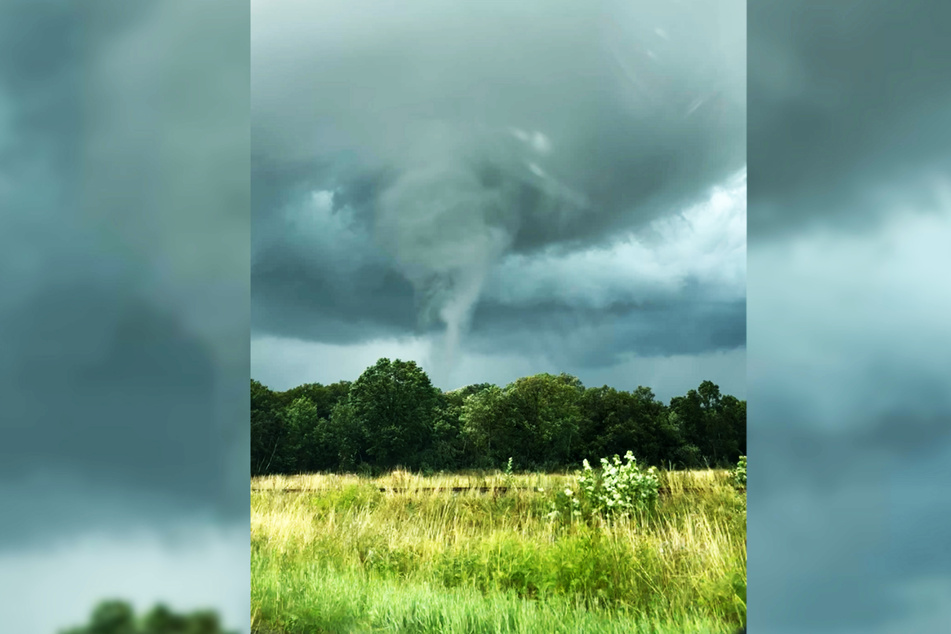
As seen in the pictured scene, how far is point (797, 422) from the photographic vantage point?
92 centimetres

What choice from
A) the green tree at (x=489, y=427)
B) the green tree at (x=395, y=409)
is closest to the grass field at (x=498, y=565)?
the green tree at (x=395, y=409)

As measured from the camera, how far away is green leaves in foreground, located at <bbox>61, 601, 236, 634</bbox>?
2.81ft

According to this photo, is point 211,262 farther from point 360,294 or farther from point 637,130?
point 360,294

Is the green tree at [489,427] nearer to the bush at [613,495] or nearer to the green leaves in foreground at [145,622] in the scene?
the bush at [613,495]

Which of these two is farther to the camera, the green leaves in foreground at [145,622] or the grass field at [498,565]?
the grass field at [498,565]

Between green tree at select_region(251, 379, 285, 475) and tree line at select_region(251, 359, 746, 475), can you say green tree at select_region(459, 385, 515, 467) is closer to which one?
tree line at select_region(251, 359, 746, 475)

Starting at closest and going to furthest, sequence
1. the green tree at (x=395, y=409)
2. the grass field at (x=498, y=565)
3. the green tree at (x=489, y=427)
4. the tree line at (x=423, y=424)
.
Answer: the grass field at (x=498, y=565)
the tree line at (x=423, y=424)
the green tree at (x=395, y=409)
the green tree at (x=489, y=427)

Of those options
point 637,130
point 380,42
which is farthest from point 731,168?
point 380,42

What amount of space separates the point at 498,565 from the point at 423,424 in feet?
19.2

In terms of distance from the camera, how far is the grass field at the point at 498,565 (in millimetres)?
2701

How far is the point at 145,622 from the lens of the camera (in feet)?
2.86

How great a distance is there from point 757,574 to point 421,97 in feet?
21.7

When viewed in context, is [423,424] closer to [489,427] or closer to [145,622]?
[489,427]

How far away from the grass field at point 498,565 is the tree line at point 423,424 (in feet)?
12.5
